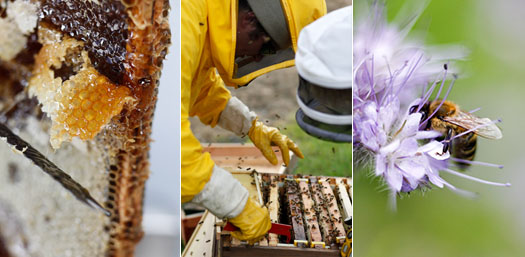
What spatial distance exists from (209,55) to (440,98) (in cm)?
80

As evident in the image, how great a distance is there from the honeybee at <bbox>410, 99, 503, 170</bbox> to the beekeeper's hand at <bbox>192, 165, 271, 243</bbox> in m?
0.64

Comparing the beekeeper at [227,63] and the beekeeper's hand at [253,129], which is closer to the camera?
the beekeeper at [227,63]

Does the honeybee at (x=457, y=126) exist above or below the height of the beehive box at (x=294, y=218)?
above

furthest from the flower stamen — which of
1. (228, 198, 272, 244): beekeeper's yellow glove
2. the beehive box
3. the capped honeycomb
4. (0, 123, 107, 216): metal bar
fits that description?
(0, 123, 107, 216): metal bar

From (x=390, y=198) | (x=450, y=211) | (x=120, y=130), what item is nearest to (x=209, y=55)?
(x=120, y=130)

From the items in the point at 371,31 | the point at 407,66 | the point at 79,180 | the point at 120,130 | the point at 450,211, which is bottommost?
the point at 450,211

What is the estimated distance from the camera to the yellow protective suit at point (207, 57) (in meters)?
1.45

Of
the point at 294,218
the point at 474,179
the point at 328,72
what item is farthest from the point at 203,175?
the point at 474,179

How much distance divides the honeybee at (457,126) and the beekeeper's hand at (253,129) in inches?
17.8

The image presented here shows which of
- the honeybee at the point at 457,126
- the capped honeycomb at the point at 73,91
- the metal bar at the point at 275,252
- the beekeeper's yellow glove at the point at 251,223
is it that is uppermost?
the capped honeycomb at the point at 73,91

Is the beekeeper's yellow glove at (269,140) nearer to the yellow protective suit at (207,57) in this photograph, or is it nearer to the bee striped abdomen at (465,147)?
the yellow protective suit at (207,57)

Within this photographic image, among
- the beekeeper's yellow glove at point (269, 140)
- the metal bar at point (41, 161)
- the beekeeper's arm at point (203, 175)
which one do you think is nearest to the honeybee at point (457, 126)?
the beekeeper's yellow glove at point (269, 140)

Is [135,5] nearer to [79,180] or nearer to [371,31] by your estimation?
[79,180]

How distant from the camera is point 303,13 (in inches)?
57.6
